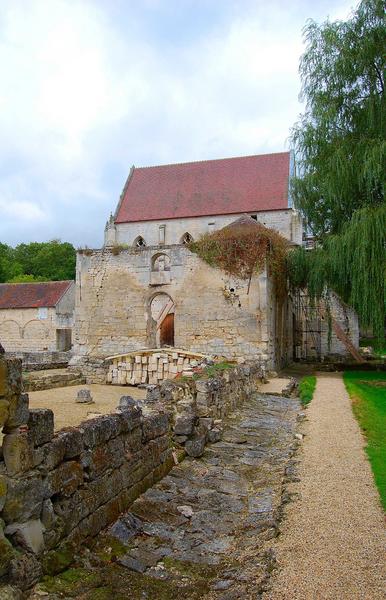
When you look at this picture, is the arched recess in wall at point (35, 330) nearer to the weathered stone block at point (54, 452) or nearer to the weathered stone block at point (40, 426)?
the weathered stone block at point (54, 452)

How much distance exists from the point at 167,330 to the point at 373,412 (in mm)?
17583

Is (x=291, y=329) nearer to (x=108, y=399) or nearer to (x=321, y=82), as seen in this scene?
(x=321, y=82)

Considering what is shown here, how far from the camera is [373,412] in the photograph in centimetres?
1011

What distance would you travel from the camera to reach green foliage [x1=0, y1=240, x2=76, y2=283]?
54.9 meters

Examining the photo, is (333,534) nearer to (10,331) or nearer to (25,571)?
(25,571)

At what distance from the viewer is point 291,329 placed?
2509 centimetres

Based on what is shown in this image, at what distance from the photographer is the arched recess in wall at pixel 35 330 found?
106 ft

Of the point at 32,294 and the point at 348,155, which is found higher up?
the point at 348,155

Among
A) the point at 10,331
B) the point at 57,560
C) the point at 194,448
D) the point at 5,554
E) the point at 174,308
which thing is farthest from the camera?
the point at 10,331

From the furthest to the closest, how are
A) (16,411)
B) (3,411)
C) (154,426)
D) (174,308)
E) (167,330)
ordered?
(167,330) < (174,308) < (154,426) < (16,411) < (3,411)

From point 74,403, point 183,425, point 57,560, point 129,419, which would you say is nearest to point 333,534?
point 129,419

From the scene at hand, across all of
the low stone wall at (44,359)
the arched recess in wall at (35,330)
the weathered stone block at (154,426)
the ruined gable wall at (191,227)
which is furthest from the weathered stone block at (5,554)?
the arched recess in wall at (35,330)

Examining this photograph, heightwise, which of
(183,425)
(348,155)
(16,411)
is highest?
(348,155)

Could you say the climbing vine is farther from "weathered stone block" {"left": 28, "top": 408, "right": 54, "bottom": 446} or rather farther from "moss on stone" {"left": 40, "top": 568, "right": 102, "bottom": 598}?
"moss on stone" {"left": 40, "top": 568, "right": 102, "bottom": 598}
